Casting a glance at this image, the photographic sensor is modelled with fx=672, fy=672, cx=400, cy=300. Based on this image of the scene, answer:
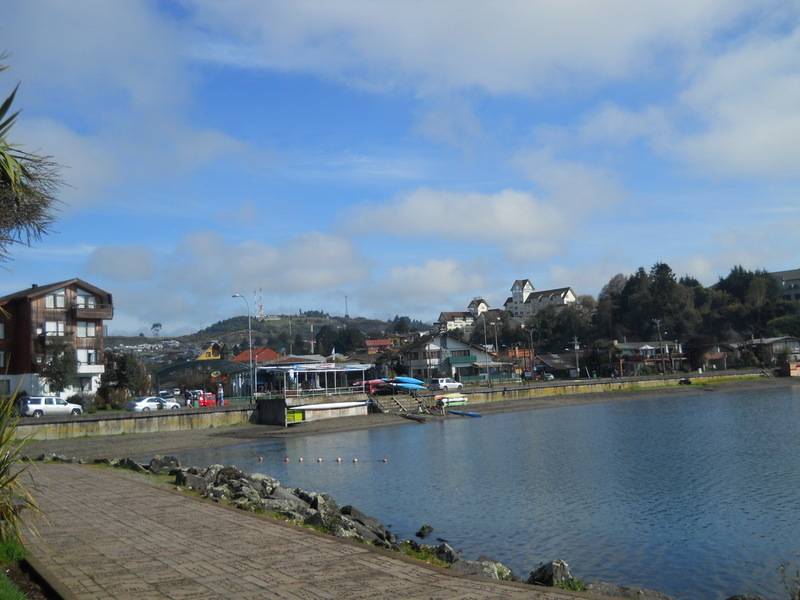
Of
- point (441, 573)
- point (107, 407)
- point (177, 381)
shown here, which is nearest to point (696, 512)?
point (441, 573)

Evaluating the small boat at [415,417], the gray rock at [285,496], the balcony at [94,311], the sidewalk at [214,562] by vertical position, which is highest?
the balcony at [94,311]

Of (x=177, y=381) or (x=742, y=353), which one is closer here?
(x=177, y=381)

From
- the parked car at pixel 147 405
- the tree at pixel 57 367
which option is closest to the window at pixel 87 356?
the tree at pixel 57 367

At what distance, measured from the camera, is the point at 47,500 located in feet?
52.9

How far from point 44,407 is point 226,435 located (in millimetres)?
12869

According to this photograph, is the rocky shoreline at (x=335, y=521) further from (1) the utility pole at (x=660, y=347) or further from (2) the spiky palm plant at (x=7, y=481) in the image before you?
(1) the utility pole at (x=660, y=347)

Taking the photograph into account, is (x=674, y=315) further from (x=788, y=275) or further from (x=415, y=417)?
(x=415, y=417)

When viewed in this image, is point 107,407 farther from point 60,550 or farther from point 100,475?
point 60,550

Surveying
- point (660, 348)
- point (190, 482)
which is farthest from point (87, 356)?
point (660, 348)

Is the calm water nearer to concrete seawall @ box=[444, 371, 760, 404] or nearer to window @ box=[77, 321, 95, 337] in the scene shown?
concrete seawall @ box=[444, 371, 760, 404]

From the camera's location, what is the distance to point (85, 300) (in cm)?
6356

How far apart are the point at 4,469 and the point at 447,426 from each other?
49.7m

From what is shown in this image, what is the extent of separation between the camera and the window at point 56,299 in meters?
60.5

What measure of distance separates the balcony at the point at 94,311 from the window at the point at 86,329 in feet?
2.63
